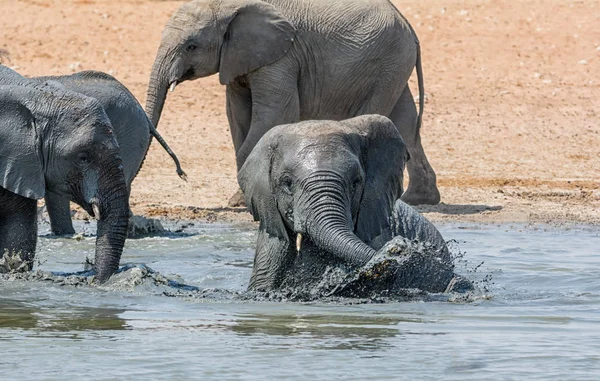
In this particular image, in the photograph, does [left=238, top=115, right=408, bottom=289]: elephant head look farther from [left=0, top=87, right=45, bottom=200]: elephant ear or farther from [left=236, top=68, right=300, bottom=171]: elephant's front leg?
[left=236, top=68, right=300, bottom=171]: elephant's front leg

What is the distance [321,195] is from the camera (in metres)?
→ 7.21

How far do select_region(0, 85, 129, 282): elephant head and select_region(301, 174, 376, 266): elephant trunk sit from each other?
4.30 ft

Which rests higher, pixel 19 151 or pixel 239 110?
pixel 239 110

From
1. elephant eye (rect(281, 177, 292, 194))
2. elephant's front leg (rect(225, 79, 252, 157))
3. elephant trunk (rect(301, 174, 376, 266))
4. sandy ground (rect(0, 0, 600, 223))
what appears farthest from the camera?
sandy ground (rect(0, 0, 600, 223))

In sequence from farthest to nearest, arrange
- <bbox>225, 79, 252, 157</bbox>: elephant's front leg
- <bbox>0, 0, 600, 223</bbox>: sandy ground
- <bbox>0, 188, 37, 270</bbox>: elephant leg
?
<bbox>0, 0, 600, 223</bbox>: sandy ground → <bbox>225, 79, 252, 157</bbox>: elephant's front leg → <bbox>0, 188, 37, 270</bbox>: elephant leg

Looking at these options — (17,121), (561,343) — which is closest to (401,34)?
(17,121)

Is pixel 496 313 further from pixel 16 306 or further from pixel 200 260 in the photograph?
pixel 200 260

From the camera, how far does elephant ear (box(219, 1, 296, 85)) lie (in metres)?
12.8

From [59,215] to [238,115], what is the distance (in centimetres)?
275

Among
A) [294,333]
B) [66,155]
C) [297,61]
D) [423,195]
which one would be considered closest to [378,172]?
[294,333]

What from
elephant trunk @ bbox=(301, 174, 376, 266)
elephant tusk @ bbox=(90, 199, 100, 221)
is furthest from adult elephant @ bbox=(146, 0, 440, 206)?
elephant trunk @ bbox=(301, 174, 376, 266)

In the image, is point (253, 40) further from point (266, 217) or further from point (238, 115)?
point (266, 217)

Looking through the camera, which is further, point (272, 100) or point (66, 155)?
point (272, 100)

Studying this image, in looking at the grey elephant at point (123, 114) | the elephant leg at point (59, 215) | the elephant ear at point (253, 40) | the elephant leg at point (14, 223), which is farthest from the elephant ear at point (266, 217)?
the elephant ear at point (253, 40)
